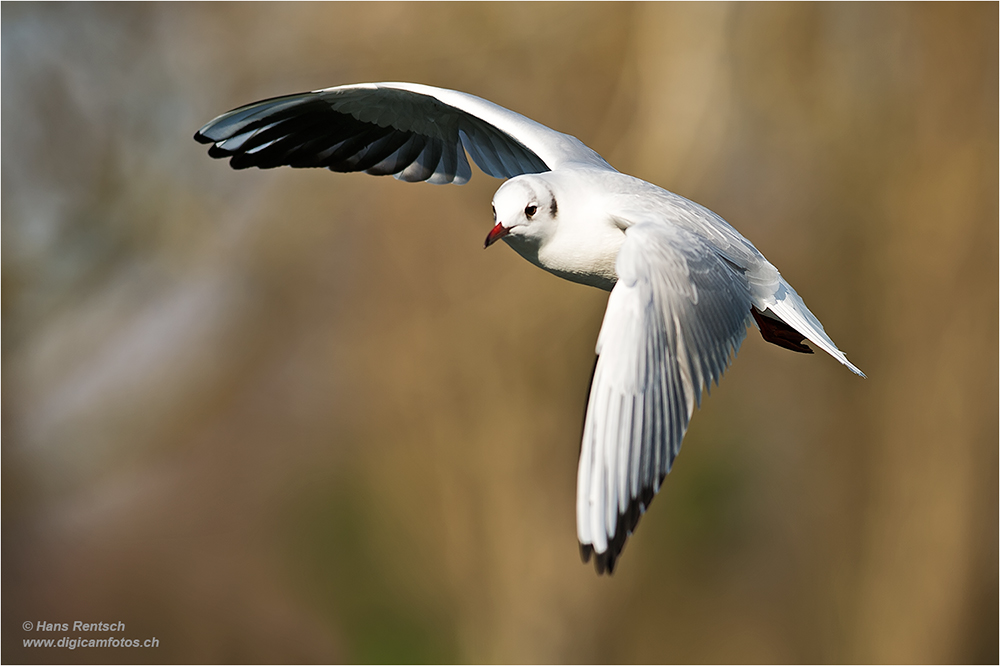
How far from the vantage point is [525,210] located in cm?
134

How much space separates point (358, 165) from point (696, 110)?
246 cm

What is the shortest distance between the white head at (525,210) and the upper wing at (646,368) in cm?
18

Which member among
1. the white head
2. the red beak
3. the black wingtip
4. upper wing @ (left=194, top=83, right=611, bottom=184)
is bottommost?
the black wingtip

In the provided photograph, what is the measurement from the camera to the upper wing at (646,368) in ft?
3.29

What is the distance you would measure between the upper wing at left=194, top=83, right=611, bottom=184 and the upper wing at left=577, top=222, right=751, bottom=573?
58 cm

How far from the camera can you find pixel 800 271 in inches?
157

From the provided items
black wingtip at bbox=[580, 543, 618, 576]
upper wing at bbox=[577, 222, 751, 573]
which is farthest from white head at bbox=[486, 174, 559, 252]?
black wingtip at bbox=[580, 543, 618, 576]

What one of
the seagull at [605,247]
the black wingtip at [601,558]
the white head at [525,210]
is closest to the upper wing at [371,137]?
the seagull at [605,247]

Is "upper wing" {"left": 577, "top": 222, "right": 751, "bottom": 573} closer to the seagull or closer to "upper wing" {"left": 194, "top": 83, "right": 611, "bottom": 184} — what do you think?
the seagull

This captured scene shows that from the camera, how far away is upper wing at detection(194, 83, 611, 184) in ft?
5.95

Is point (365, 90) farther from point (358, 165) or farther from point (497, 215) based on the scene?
point (497, 215)

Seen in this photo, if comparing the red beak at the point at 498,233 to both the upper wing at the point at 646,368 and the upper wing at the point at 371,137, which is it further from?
the upper wing at the point at 371,137

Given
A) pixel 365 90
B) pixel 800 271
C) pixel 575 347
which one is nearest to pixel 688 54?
pixel 800 271

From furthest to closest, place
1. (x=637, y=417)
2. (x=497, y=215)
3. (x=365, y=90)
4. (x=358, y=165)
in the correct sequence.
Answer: (x=358, y=165)
(x=365, y=90)
(x=497, y=215)
(x=637, y=417)
